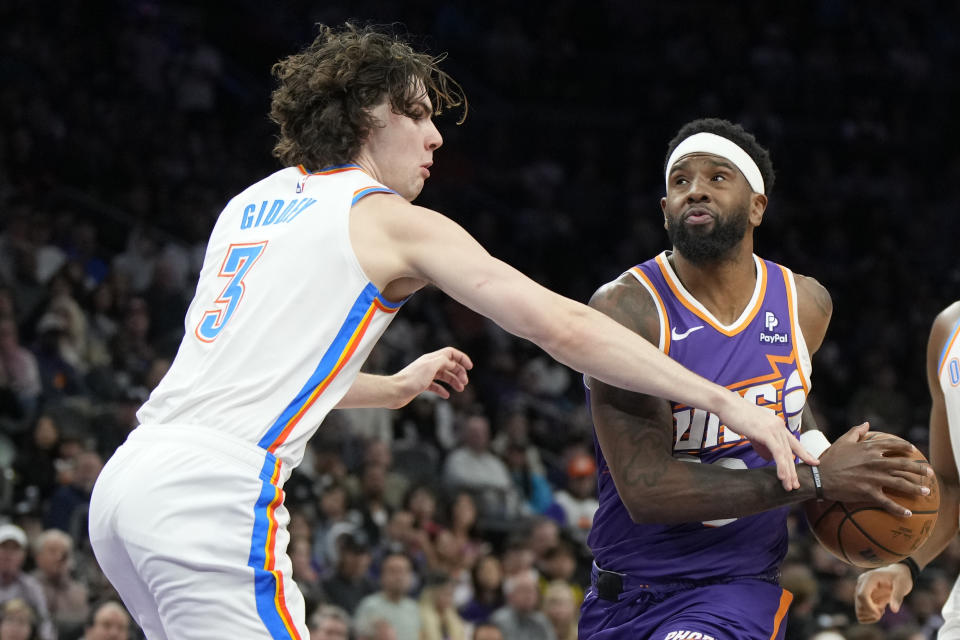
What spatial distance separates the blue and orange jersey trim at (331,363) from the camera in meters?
3.11

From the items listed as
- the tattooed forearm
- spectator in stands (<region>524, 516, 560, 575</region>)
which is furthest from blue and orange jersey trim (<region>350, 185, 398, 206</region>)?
spectator in stands (<region>524, 516, 560, 575</region>)

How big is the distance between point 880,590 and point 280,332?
2.64 meters

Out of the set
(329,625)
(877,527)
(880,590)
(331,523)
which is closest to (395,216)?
(877,527)

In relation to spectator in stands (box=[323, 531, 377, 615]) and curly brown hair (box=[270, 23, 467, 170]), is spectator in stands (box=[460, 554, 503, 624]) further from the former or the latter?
curly brown hair (box=[270, 23, 467, 170])

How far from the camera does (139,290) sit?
11.5 m

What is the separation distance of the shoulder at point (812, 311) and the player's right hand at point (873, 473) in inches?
24.7

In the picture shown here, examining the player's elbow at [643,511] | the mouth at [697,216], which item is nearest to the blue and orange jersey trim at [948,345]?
the mouth at [697,216]

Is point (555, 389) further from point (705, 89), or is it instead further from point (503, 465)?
point (705, 89)

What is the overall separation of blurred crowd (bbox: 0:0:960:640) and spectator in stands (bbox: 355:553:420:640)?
0.07ft

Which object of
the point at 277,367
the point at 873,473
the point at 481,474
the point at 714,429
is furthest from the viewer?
the point at 481,474

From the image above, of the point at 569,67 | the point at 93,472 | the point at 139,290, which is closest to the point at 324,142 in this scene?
the point at 93,472

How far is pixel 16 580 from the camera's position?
795cm

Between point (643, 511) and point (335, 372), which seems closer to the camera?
point (335, 372)

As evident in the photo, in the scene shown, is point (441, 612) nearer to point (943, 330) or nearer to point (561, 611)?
point (561, 611)
